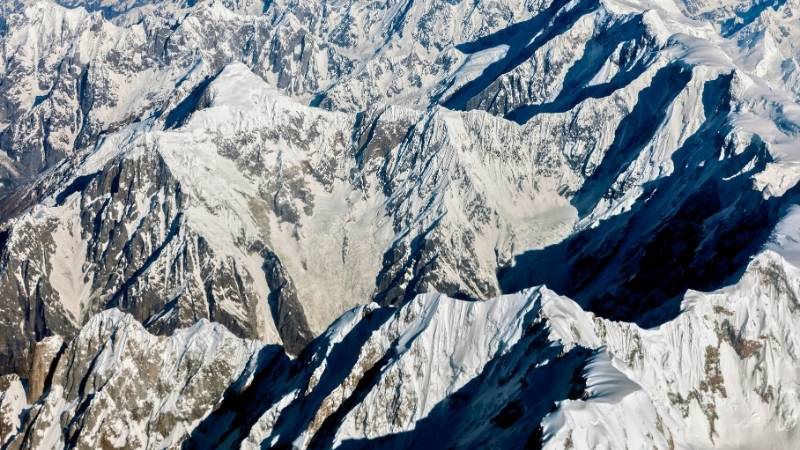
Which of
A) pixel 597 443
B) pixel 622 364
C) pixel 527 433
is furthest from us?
pixel 622 364

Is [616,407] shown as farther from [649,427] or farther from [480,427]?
[480,427]

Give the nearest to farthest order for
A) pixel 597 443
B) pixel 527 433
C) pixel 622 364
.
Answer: pixel 597 443, pixel 527 433, pixel 622 364

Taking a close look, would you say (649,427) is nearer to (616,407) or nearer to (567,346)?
(616,407)

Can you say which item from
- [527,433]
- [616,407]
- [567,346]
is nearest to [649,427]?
[616,407]

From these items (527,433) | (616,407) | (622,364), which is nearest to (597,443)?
(616,407)

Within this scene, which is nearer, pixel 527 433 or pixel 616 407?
pixel 616 407

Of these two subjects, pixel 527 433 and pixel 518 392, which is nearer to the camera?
pixel 527 433

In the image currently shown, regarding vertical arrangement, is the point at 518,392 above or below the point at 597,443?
below

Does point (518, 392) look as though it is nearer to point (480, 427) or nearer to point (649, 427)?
point (480, 427)

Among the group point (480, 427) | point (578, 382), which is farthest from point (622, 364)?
point (480, 427)
